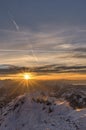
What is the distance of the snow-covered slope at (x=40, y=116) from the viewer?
2610cm

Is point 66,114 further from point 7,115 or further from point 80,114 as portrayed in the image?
point 7,115

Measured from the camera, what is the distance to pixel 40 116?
28797mm

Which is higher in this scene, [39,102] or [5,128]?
[39,102]

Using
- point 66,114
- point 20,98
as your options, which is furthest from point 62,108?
point 20,98

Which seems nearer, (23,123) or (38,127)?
(38,127)

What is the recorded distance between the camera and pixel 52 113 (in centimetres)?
2880

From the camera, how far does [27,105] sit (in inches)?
1212

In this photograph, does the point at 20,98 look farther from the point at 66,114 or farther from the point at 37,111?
the point at 66,114

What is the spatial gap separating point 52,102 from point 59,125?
4.76 m

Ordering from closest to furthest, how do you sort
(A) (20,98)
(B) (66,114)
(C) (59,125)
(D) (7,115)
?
(C) (59,125) → (B) (66,114) → (D) (7,115) → (A) (20,98)

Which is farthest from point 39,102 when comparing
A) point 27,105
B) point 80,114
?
point 80,114

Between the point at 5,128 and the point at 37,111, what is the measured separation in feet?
12.1

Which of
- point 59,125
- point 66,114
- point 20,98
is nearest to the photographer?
point 59,125

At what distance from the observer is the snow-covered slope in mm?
26102
